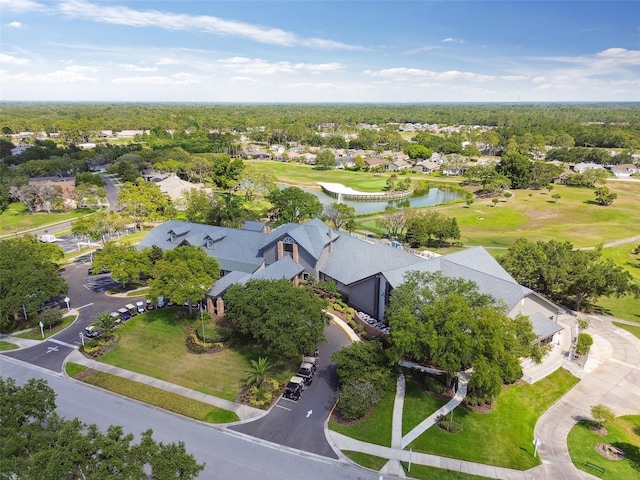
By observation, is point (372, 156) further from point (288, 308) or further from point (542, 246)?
point (288, 308)

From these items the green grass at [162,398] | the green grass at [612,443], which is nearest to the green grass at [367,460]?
the green grass at [162,398]

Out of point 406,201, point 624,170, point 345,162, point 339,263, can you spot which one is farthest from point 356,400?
point 624,170

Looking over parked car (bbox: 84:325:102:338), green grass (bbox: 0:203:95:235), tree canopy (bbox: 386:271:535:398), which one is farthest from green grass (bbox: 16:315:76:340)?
green grass (bbox: 0:203:95:235)

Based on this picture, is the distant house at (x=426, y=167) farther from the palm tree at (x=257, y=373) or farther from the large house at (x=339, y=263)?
the palm tree at (x=257, y=373)

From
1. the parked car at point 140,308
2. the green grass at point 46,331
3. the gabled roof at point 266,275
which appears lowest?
the green grass at point 46,331

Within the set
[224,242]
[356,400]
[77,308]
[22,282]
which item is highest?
[224,242]

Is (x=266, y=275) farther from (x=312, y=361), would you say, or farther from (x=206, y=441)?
(x=206, y=441)

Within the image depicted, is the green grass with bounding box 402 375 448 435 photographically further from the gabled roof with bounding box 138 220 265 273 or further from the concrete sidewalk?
the gabled roof with bounding box 138 220 265 273
